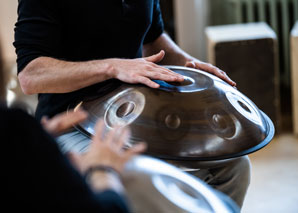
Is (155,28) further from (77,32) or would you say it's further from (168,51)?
(77,32)

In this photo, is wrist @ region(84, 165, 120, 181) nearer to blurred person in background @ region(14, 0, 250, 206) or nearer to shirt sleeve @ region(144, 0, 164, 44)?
blurred person in background @ region(14, 0, 250, 206)

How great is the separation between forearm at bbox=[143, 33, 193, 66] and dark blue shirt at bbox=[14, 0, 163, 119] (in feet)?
0.58

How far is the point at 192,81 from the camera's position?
1.31 m

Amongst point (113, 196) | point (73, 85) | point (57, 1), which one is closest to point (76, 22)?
point (57, 1)

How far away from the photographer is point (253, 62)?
2.68 metres

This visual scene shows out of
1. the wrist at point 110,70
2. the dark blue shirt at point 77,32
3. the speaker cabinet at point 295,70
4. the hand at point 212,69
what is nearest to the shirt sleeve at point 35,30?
the dark blue shirt at point 77,32

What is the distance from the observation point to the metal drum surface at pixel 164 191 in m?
0.92

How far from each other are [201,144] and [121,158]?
0.29m

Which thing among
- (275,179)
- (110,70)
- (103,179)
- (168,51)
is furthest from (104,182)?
(275,179)

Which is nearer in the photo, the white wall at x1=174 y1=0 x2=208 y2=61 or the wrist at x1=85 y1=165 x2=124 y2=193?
the wrist at x1=85 y1=165 x2=124 y2=193

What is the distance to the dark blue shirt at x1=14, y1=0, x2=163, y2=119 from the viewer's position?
1.38 metres

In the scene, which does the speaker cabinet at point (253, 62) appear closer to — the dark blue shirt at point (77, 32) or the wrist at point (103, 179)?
the dark blue shirt at point (77, 32)

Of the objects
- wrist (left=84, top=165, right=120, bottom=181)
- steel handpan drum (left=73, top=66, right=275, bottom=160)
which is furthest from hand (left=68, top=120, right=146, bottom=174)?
steel handpan drum (left=73, top=66, right=275, bottom=160)

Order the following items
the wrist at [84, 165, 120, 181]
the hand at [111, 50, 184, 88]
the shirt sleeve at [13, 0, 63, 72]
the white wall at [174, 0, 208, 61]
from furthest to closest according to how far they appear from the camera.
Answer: the white wall at [174, 0, 208, 61]
the shirt sleeve at [13, 0, 63, 72]
the hand at [111, 50, 184, 88]
the wrist at [84, 165, 120, 181]
